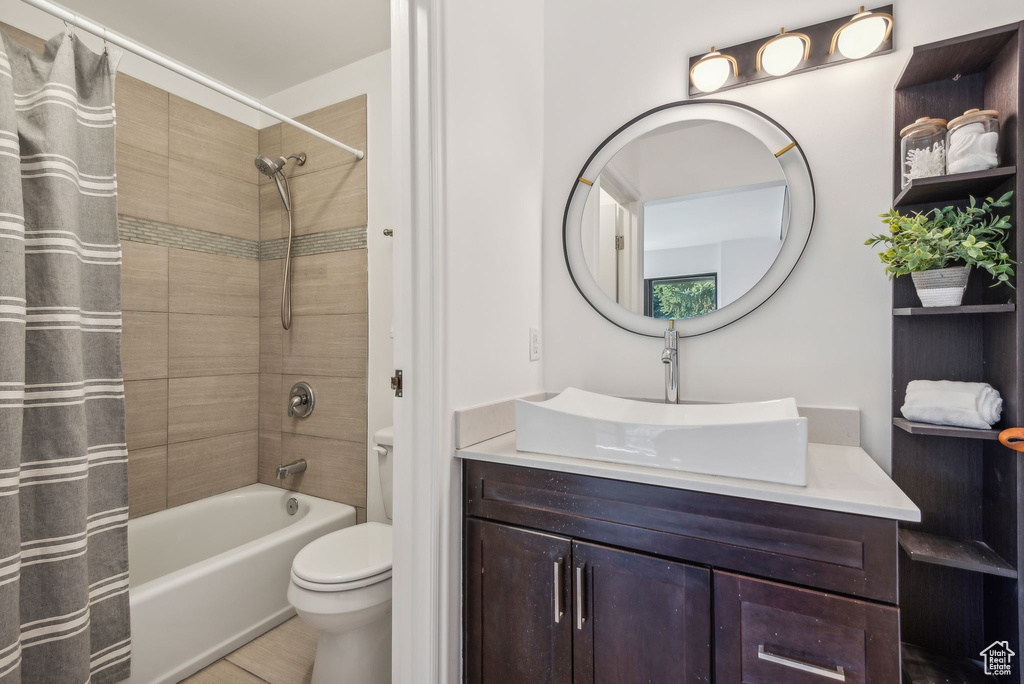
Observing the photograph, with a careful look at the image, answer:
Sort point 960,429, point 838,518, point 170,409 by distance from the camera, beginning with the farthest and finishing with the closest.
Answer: point 170,409 → point 960,429 → point 838,518

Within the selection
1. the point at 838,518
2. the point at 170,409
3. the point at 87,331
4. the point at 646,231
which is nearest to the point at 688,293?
the point at 646,231

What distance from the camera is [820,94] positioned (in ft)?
4.52

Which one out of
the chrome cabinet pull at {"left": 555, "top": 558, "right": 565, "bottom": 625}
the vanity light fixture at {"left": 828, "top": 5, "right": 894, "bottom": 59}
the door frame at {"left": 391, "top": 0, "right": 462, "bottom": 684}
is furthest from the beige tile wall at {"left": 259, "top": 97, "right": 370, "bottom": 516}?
the vanity light fixture at {"left": 828, "top": 5, "right": 894, "bottom": 59}

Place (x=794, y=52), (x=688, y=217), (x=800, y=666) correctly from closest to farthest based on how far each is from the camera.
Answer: (x=800, y=666)
(x=794, y=52)
(x=688, y=217)

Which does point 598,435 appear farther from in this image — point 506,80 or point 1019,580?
point 506,80

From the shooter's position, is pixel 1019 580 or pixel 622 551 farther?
pixel 622 551

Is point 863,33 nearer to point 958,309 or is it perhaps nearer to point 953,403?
point 958,309

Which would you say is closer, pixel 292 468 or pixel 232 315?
pixel 292 468

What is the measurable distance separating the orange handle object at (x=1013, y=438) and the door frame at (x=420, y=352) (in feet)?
3.96

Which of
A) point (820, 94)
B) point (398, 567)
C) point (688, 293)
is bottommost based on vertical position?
point (398, 567)

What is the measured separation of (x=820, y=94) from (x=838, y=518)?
46.8 inches

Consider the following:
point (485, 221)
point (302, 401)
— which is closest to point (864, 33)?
point (485, 221)

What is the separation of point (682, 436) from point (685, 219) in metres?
0.80

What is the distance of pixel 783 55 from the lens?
139 cm
